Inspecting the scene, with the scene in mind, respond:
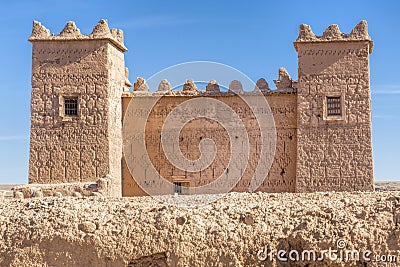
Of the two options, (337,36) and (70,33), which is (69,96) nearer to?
(70,33)

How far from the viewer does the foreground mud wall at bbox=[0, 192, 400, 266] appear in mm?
8203

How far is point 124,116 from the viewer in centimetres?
1931

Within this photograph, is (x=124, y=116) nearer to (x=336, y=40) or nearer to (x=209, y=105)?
(x=209, y=105)

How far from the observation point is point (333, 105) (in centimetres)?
1844

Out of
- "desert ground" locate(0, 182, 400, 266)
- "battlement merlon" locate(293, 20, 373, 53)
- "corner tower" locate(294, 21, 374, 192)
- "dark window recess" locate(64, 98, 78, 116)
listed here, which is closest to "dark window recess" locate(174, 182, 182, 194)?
"corner tower" locate(294, 21, 374, 192)

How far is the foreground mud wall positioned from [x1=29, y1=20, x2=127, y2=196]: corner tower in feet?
30.4

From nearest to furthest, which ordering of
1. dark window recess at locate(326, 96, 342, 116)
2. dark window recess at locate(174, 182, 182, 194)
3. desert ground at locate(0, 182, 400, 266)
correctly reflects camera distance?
desert ground at locate(0, 182, 400, 266), dark window recess at locate(326, 96, 342, 116), dark window recess at locate(174, 182, 182, 194)

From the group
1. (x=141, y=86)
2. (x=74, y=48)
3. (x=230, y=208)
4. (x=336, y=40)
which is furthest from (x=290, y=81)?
(x=230, y=208)

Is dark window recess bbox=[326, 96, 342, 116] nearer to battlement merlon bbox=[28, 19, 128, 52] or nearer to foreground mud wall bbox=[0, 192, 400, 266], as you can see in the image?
battlement merlon bbox=[28, 19, 128, 52]

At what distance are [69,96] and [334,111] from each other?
7967 mm

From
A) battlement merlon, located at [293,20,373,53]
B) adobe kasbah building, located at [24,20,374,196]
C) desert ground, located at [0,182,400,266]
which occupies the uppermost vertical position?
battlement merlon, located at [293,20,373,53]

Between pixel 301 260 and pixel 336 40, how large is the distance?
11.3m

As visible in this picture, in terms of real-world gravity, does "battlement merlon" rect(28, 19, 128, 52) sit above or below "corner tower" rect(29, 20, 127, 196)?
above

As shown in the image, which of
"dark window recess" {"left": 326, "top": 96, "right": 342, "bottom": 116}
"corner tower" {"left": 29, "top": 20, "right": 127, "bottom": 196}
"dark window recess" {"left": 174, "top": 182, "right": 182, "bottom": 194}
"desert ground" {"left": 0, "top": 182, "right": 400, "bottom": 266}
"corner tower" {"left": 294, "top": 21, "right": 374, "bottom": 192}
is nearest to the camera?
"desert ground" {"left": 0, "top": 182, "right": 400, "bottom": 266}
